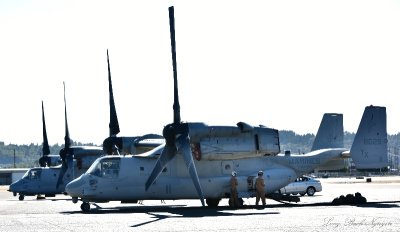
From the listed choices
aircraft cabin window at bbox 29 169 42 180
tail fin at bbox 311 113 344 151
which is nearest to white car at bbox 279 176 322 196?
tail fin at bbox 311 113 344 151

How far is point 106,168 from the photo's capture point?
3672cm

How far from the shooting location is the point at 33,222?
1045 inches

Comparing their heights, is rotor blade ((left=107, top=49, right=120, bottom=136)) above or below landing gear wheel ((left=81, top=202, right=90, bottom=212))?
above

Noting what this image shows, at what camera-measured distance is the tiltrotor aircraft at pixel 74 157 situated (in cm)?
4317

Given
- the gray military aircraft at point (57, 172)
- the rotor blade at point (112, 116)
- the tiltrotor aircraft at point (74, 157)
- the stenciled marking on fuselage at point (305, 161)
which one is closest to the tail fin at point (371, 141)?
the stenciled marking on fuselage at point (305, 161)

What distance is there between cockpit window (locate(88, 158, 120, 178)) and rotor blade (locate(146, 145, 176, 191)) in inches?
80.6

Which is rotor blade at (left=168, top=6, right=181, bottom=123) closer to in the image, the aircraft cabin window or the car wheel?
the car wheel

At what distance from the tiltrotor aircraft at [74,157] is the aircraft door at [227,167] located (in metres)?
5.16

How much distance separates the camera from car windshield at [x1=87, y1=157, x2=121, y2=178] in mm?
36562

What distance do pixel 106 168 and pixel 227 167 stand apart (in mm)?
5876

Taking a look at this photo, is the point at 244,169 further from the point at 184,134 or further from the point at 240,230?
the point at 240,230

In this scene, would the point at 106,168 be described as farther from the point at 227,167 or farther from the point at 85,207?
the point at 227,167

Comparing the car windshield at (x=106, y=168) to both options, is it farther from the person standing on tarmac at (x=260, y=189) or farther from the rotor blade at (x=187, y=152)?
the person standing on tarmac at (x=260, y=189)

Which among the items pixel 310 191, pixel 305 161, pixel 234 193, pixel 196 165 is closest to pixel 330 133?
pixel 305 161
